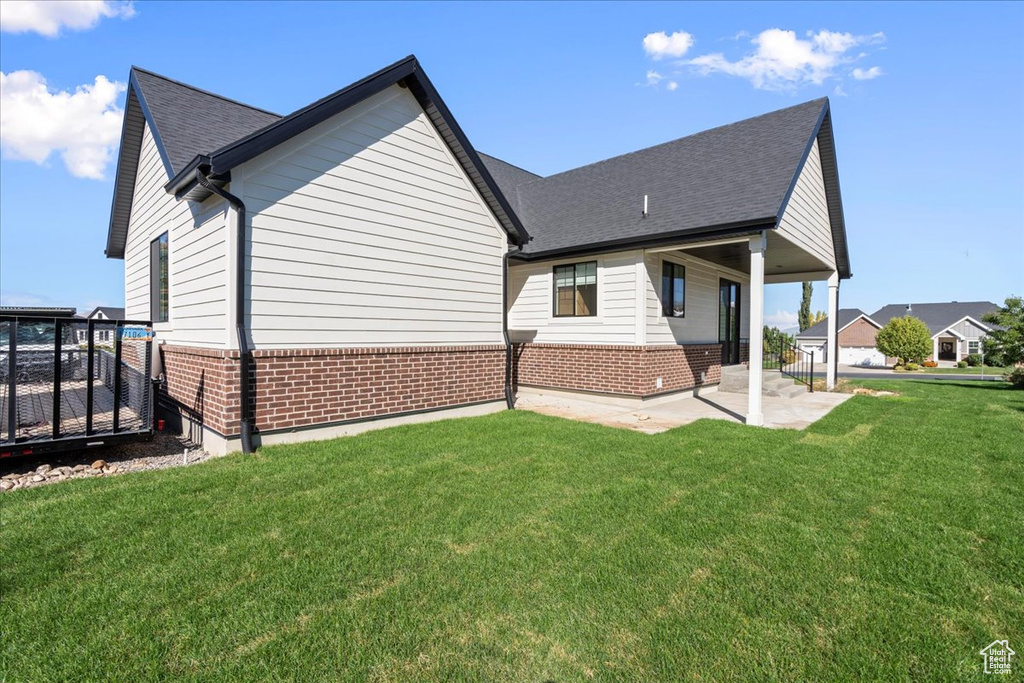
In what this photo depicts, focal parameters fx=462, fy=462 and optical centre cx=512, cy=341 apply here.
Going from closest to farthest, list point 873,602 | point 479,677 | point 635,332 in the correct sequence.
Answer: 1. point 479,677
2. point 873,602
3. point 635,332

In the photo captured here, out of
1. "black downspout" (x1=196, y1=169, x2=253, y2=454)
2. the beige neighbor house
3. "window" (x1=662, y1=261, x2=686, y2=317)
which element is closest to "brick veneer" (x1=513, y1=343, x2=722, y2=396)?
the beige neighbor house

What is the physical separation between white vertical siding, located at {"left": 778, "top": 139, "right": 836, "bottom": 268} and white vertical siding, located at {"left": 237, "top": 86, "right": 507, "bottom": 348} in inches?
246

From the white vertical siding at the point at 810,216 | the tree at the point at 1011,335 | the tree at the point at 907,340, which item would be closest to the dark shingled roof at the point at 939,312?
the tree at the point at 907,340

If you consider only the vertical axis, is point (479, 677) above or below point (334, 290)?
below

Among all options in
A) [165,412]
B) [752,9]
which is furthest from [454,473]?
[752,9]

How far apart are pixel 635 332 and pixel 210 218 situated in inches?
328

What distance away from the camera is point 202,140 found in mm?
7910

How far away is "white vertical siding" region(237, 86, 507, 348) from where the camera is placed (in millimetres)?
6523

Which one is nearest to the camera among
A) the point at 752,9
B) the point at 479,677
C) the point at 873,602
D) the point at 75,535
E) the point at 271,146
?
the point at 479,677

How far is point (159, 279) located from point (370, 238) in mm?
4948

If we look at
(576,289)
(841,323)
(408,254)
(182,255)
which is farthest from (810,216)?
(841,323)

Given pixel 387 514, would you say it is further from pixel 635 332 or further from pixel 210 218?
pixel 635 332

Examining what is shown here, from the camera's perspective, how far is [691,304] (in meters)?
12.5

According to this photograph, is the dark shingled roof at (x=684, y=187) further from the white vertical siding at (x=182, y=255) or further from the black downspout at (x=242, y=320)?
the white vertical siding at (x=182, y=255)
